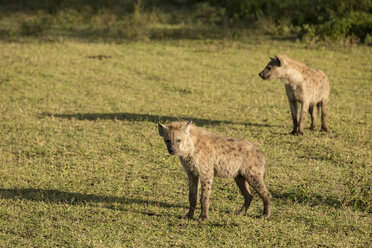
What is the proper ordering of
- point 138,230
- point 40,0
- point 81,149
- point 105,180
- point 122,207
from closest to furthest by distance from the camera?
point 138,230, point 122,207, point 105,180, point 81,149, point 40,0

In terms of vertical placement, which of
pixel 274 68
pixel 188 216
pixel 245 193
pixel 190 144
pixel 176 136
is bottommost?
pixel 188 216

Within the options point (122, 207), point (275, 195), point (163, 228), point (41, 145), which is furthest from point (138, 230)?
point (41, 145)

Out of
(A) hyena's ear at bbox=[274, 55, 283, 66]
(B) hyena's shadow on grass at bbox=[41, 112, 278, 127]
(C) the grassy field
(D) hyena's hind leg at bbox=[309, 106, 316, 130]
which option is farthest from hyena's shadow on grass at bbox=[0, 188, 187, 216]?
(D) hyena's hind leg at bbox=[309, 106, 316, 130]

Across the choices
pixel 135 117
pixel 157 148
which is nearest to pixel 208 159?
pixel 157 148

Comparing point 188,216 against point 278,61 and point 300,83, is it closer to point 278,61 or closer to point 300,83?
point 300,83

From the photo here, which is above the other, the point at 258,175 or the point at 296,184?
the point at 258,175

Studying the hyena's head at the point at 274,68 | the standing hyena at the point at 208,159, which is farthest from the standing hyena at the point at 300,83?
the standing hyena at the point at 208,159

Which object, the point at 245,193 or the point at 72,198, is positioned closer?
the point at 245,193

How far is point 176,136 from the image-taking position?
17.3 feet

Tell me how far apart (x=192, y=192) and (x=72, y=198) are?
154 centimetres

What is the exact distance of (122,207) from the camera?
5.89 metres

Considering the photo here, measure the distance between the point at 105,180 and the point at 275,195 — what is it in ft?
7.30

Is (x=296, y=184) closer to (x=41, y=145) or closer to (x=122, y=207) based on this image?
(x=122, y=207)

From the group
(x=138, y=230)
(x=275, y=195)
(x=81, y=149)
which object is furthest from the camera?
(x=81, y=149)
